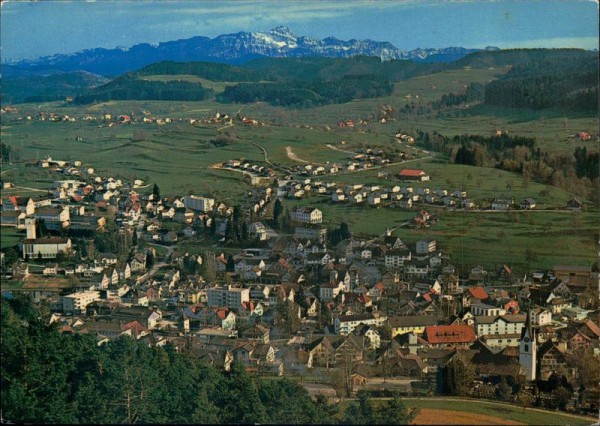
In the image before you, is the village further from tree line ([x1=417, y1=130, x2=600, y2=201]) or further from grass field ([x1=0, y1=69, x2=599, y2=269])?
→ tree line ([x1=417, y1=130, x2=600, y2=201])

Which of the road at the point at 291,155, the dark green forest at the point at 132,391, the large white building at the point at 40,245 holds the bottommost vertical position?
the dark green forest at the point at 132,391

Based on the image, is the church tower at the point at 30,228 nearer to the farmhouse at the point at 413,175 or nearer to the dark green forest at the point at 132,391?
the dark green forest at the point at 132,391

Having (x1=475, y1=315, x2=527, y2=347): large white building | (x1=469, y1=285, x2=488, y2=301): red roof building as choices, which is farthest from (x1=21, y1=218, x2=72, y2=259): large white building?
(x1=475, y1=315, x2=527, y2=347): large white building

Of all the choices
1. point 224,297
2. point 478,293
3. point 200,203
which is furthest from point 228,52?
point 478,293

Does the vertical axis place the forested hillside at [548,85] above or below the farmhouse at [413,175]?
above

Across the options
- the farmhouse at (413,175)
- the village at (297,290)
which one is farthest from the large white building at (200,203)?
the farmhouse at (413,175)

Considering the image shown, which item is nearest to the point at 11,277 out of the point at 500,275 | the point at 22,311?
the point at 22,311

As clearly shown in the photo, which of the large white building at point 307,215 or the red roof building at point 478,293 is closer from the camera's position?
the red roof building at point 478,293
